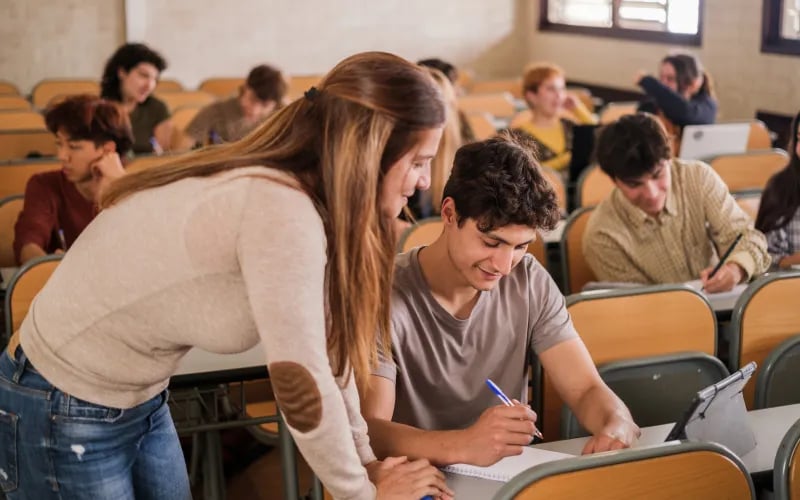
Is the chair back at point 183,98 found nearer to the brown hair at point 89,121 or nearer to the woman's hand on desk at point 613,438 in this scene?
the brown hair at point 89,121

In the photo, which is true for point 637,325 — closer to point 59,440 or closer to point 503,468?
point 503,468

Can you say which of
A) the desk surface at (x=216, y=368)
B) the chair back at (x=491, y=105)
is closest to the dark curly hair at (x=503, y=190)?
the desk surface at (x=216, y=368)

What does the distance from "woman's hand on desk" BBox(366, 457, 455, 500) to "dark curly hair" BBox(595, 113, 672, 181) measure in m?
1.62

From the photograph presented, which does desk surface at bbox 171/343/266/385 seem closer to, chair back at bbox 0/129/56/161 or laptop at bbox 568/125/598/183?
laptop at bbox 568/125/598/183

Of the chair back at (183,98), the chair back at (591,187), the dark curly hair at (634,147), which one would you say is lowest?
the chair back at (591,187)

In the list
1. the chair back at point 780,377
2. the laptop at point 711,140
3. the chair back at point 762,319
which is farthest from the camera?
the laptop at point 711,140

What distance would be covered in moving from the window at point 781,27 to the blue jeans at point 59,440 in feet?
20.7

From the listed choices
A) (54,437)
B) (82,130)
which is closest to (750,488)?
(54,437)

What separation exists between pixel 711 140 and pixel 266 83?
2186mm

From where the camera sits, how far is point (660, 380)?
2.37 metres

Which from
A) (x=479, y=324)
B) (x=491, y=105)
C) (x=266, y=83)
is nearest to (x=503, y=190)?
(x=479, y=324)

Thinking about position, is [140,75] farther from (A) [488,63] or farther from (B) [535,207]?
(A) [488,63]

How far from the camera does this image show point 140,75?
18.4 ft

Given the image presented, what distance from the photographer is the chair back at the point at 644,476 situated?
4.92ft
